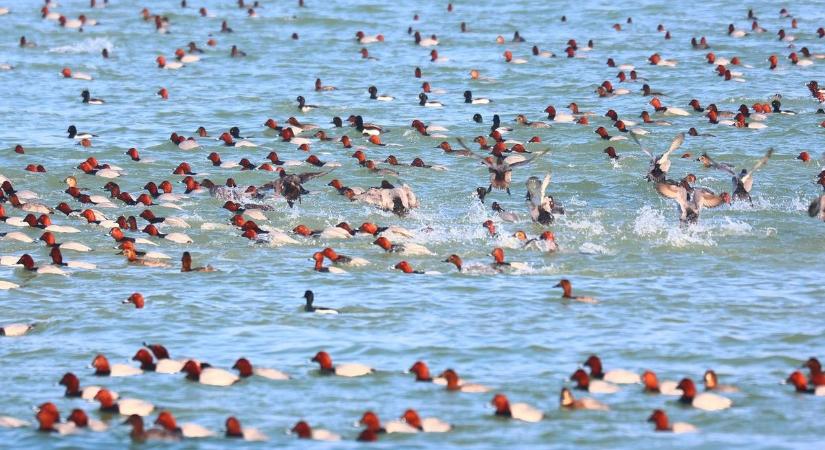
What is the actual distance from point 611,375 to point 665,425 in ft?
5.53

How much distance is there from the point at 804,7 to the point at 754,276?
29006 mm

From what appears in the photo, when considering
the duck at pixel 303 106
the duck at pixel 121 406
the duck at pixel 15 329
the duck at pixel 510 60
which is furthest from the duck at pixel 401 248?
the duck at pixel 510 60

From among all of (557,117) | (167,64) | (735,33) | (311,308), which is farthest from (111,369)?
(735,33)

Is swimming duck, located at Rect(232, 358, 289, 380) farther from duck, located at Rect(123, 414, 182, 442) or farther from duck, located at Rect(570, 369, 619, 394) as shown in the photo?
duck, located at Rect(570, 369, 619, 394)

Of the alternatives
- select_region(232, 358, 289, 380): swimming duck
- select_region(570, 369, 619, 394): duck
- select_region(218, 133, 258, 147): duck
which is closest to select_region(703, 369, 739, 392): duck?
select_region(570, 369, 619, 394): duck

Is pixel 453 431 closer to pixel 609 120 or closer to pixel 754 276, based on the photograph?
pixel 754 276

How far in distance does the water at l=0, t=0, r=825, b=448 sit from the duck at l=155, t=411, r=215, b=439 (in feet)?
0.79

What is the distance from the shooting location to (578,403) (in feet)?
51.8

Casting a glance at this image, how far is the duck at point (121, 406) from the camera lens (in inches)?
621

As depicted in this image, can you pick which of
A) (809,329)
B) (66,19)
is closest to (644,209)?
(809,329)

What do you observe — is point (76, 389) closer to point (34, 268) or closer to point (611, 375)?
point (611, 375)

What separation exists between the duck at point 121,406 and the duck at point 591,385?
14.3 feet

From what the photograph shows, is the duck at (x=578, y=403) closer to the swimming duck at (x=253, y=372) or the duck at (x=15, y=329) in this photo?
the swimming duck at (x=253, y=372)

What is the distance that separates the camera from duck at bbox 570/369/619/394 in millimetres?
16297
